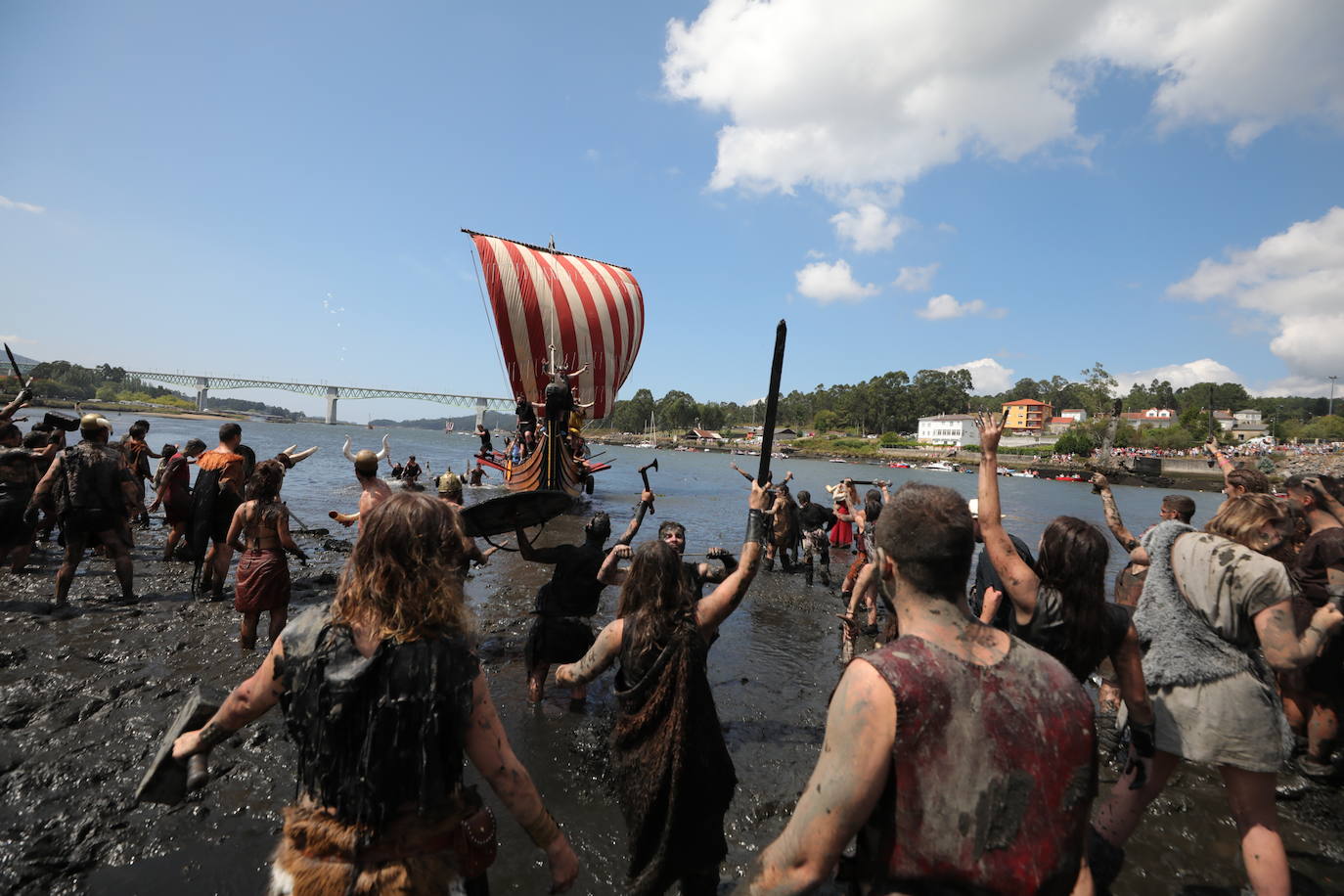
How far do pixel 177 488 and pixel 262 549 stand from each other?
481 cm

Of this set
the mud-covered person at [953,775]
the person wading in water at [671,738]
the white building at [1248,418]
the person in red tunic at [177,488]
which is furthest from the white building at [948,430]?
the mud-covered person at [953,775]

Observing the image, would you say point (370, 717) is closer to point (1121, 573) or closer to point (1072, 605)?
point (1072, 605)

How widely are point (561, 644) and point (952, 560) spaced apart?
12.8ft

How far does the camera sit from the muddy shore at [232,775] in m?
3.07

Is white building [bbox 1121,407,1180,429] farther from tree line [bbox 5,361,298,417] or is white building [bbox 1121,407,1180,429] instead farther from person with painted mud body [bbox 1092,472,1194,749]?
tree line [bbox 5,361,298,417]

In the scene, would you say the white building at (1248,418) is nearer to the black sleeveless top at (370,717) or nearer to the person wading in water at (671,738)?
the person wading in water at (671,738)

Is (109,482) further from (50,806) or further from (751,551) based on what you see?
(751,551)

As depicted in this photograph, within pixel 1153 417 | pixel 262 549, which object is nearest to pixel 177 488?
pixel 262 549

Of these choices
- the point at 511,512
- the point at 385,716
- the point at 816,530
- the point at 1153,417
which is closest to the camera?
the point at 385,716

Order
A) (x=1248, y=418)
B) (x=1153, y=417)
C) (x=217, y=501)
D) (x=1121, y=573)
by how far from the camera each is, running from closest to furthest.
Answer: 1. (x=1121, y=573)
2. (x=217, y=501)
3. (x=1153, y=417)
4. (x=1248, y=418)

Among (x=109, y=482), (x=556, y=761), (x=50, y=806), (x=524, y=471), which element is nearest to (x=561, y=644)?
(x=556, y=761)

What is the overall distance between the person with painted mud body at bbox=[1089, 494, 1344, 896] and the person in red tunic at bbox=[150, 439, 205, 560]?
10376 mm

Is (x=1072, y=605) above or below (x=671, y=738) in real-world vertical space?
above

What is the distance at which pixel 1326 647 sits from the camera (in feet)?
14.1
